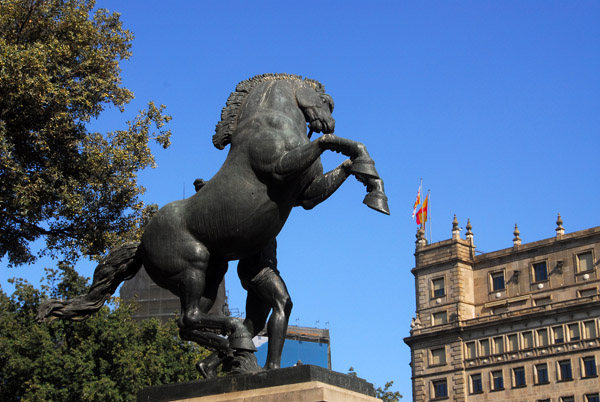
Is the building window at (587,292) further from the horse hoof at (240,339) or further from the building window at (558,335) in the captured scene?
the horse hoof at (240,339)

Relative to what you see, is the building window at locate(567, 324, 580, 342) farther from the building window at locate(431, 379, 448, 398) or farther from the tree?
the tree

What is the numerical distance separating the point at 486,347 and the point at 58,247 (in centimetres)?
6818

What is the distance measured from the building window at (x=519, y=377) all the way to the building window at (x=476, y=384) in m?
3.54

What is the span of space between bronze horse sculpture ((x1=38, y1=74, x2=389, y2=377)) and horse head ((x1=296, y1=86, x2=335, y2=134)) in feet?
0.04

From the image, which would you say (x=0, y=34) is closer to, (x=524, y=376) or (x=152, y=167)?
(x=152, y=167)

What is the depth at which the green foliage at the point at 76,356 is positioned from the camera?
33.6 m

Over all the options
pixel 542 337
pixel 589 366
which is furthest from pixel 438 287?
pixel 589 366

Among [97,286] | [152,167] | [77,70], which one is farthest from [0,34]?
[97,286]

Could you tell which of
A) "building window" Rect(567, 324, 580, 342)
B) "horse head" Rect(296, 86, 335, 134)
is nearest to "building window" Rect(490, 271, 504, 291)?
"building window" Rect(567, 324, 580, 342)

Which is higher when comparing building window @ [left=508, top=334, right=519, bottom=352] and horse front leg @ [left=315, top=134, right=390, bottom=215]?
building window @ [left=508, top=334, right=519, bottom=352]

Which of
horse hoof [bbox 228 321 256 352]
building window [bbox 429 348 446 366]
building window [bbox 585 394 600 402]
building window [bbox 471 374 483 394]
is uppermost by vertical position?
building window [bbox 429 348 446 366]

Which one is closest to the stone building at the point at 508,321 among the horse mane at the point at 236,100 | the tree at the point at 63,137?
the tree at the point at 63,137

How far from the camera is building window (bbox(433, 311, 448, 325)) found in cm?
8725

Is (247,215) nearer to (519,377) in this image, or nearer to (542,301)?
(519,377)
